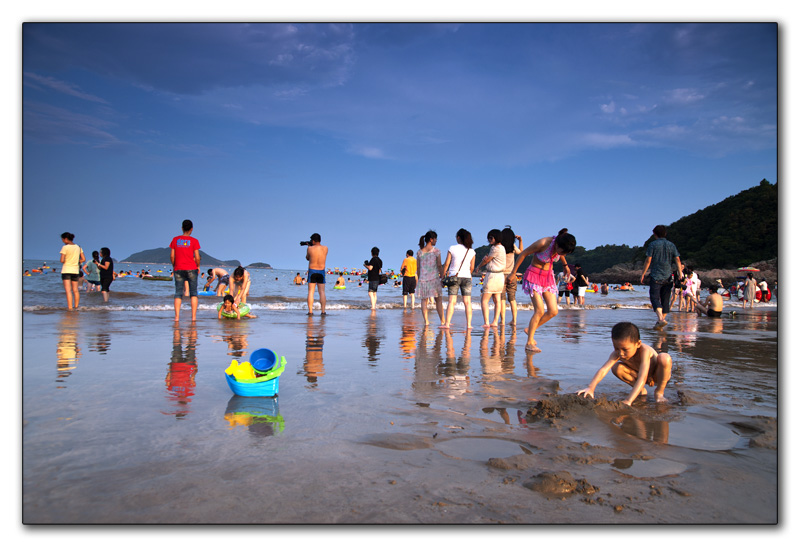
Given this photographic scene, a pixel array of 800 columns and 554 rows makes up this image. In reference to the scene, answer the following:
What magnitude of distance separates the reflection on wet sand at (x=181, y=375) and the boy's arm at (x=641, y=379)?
11.5 feet

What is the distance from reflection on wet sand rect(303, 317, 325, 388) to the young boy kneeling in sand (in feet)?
8.74

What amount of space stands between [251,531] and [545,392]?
319 centimetres

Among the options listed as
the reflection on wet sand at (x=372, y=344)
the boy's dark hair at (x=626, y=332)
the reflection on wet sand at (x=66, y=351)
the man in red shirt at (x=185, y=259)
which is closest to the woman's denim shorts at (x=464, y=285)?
the reflection on wet sand at (x=372, y=344)

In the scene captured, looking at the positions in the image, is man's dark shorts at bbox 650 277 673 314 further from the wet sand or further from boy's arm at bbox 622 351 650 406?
boy's arm at bbox 622 351 650 406

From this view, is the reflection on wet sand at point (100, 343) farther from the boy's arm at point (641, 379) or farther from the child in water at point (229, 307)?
the boy's arm at point (641, 379)

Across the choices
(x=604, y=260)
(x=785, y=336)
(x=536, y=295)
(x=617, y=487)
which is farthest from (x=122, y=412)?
(x=604, y=260)

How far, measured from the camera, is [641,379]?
13.6 ft

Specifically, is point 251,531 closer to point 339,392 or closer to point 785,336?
point 339,392

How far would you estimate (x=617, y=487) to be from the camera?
245 cm

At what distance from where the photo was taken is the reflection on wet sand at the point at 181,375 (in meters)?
3.95

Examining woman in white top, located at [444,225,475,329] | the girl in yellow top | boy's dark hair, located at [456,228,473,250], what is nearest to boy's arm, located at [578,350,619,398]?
woman in white top, located at [444,225,475,329]

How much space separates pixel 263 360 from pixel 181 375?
118 centimetres

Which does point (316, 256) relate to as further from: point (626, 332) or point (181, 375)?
point (626, 332)

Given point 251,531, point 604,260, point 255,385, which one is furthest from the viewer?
point 604,260
